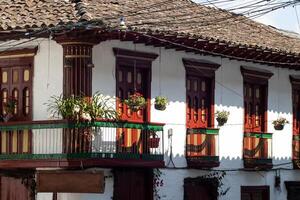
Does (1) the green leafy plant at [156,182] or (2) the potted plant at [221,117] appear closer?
(1) the green leafy plant at [156,182]

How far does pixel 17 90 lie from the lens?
68.9ft

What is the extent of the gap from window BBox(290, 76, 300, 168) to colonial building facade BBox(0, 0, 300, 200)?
107 cm

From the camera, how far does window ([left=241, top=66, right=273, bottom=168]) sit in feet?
79.9

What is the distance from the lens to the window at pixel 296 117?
2636 cm

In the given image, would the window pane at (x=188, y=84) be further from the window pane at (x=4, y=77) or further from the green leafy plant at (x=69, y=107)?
the window pane at (x=4, y=77)

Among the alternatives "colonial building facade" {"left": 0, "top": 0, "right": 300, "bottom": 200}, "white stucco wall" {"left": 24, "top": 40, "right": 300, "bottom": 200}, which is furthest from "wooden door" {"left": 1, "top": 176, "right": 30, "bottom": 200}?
"white stucco wall" {"left": 24, "top": 40, "right": 300, "bottom": 200}

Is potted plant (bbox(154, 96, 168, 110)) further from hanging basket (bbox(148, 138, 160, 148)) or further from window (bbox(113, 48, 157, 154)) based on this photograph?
hanging basket (bbox(148, 138, 160, 148))

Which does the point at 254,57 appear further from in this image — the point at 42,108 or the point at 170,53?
the point at 42,108

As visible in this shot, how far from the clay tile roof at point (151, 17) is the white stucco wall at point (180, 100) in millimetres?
701

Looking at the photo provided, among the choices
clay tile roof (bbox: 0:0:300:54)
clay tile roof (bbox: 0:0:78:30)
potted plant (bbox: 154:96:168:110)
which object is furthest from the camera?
potted plant (bbox: 154:96:168:110)

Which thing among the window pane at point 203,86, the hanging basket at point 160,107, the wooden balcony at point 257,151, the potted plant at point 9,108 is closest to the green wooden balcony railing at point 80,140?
the potted plant at point 9,108

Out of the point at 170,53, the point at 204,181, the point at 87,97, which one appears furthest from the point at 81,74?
the point at 204,181

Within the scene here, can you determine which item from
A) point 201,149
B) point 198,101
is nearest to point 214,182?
point 201,149

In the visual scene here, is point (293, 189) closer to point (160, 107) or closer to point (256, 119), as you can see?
point (256, 119)
